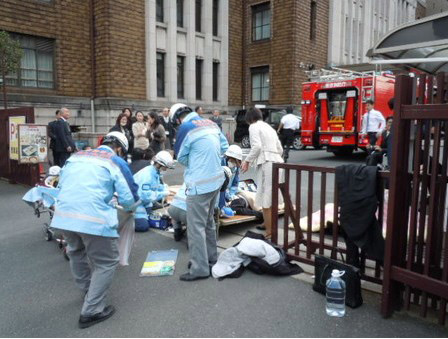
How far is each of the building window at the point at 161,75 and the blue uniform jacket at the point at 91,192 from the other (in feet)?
48.4

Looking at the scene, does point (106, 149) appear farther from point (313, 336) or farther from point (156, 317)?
point (313, 336)

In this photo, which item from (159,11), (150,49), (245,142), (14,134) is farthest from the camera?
(245,142)

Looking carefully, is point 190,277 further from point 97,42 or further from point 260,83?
point 260,83

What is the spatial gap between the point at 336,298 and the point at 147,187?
3454 mm

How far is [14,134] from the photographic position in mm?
9391

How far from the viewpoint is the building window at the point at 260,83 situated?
2189 centimetres

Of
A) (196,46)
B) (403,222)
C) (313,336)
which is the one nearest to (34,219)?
(313,336)

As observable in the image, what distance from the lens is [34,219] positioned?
22.1 ft

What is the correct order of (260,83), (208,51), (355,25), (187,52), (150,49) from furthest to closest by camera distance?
(355,25) < (260,83) < (208,51) < (187,52) < (150,49)

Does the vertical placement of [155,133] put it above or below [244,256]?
above

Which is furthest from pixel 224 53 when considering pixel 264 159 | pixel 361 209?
pixel 361 209

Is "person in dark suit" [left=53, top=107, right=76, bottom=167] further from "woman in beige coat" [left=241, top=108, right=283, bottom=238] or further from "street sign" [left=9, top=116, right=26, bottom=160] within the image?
"woman in beige coat" [left=241, top=108, right=283, bottom=238]

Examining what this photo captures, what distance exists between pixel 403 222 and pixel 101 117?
13968 mm

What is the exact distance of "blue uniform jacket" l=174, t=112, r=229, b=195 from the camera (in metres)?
4.09
